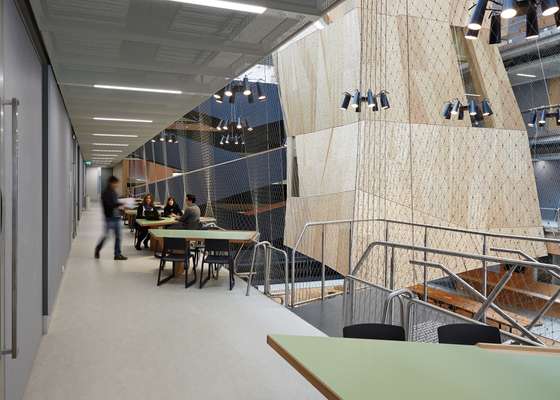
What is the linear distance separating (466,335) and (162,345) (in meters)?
→ 2.52

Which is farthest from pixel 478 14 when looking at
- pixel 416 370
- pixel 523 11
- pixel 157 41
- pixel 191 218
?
pixel 191 218

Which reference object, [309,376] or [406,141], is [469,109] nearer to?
[406,141]

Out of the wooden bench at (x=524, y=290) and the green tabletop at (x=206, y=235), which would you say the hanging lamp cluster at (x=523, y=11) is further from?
the wooden bench at (x=524, y=290)

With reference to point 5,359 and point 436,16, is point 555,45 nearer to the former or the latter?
point 436,16

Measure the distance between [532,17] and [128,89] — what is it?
13.5 feet

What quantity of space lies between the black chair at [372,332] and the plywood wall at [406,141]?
6.79 metres

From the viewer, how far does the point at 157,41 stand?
3.40 m

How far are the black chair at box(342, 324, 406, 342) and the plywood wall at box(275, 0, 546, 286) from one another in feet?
22.3

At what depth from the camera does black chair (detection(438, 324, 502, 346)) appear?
2.35m

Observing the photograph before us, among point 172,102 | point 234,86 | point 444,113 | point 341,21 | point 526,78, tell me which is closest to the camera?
point 172,102

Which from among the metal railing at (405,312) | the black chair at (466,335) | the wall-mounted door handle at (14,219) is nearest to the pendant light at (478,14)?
the metal railing at (405,312)

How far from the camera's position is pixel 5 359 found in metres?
2.20

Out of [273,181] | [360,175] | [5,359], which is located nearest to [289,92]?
[273,181]

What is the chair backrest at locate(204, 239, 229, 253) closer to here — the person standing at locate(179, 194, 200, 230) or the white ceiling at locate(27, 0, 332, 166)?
the person standing at locate(179, 194, 200, 230)
